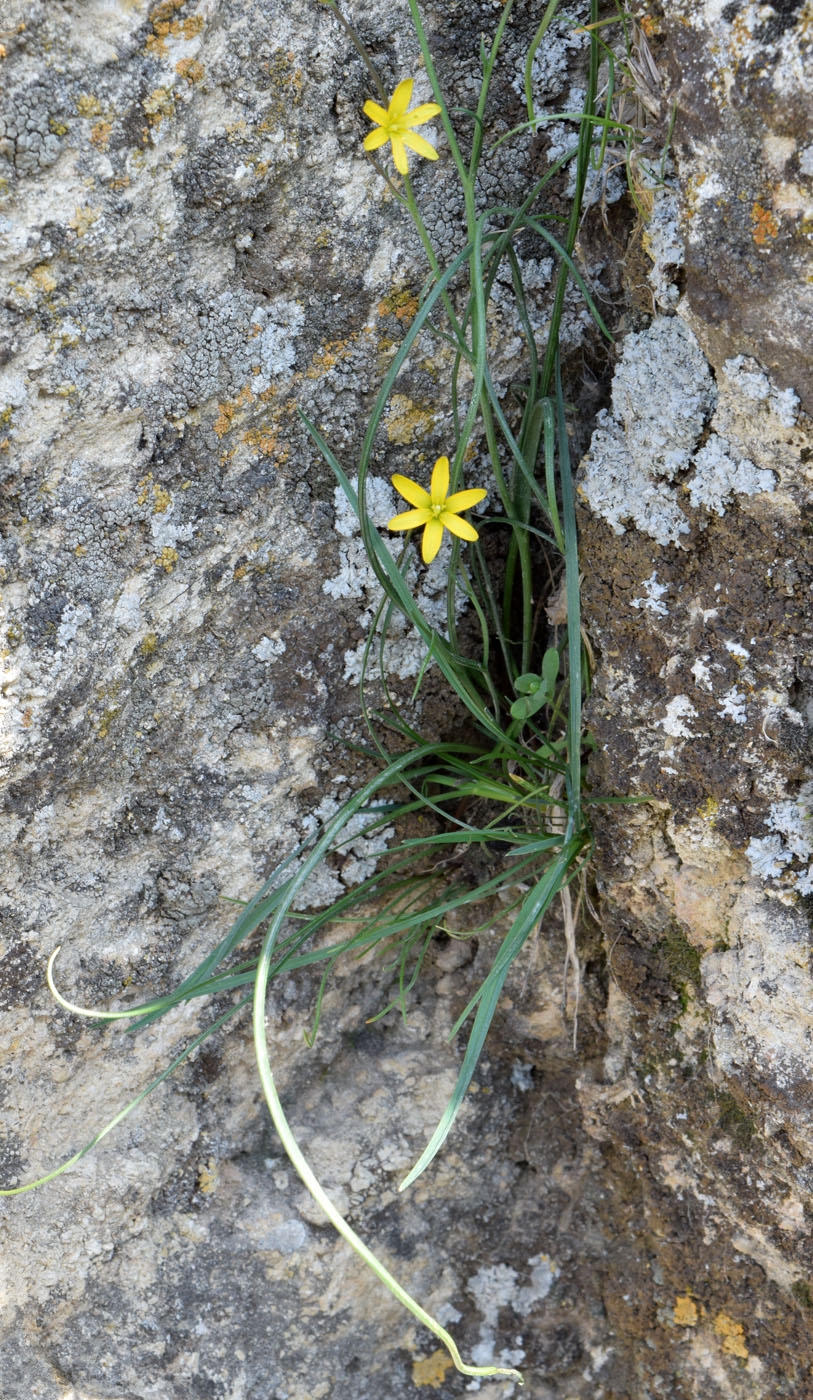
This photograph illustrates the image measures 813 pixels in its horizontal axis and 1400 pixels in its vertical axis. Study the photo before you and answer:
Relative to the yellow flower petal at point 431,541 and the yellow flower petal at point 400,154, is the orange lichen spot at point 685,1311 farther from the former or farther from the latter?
the yellow flower petal at point 400,154

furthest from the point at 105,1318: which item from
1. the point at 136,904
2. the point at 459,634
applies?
the point at 459,634

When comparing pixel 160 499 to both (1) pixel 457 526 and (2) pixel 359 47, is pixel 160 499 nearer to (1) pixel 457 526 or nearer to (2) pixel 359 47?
(1) pixel 457 526

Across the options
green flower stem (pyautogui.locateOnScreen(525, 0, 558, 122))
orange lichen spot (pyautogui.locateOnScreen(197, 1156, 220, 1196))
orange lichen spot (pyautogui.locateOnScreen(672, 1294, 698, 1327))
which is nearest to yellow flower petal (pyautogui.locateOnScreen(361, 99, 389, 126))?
green flower stem (pyautogui.locateOnScreen(525, 0, 558, 122))

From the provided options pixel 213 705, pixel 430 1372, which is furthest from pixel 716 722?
pixel 430 1372

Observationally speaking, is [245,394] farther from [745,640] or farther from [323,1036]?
[323,1036]

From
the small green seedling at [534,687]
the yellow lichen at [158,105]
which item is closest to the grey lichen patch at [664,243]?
the small green seedling at [534,687]
